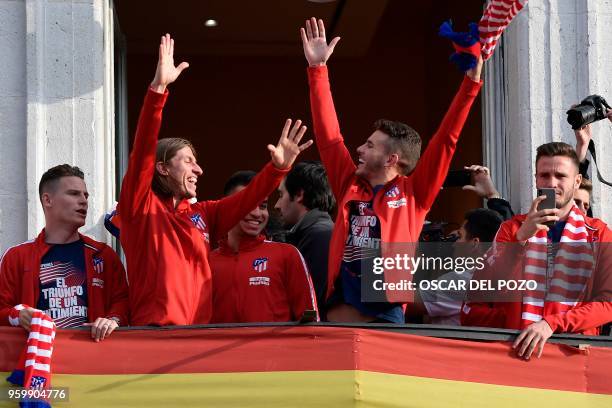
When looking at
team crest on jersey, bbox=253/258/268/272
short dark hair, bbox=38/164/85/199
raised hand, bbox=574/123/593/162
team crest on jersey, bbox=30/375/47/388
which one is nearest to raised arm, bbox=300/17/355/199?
team crest on jersey, bbox=253/258/268/272

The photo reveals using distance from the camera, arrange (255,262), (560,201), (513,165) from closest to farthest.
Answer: (560,201)
(255,262)
(513,165)

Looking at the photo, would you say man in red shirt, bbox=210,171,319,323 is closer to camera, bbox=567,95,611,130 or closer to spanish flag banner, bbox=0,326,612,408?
spanish flag banner, bbox=0,326,612,408

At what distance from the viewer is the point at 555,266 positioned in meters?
5.66

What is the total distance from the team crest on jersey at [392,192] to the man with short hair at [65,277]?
4.33 feet

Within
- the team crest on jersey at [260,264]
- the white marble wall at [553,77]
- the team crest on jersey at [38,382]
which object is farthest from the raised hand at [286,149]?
the white marble wall at [553,77]

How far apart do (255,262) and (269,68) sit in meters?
7.59

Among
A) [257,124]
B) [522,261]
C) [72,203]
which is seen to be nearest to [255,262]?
[72,203]

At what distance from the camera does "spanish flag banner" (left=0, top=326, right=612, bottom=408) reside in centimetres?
529

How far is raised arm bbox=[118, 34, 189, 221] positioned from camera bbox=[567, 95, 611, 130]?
2.11 meters

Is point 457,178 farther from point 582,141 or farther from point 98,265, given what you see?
point 98,265

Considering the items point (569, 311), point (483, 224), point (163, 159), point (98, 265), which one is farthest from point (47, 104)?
point (569, 311)

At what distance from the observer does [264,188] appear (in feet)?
19.4

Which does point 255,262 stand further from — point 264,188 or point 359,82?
point 359,82

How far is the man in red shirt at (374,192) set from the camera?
223 inches
